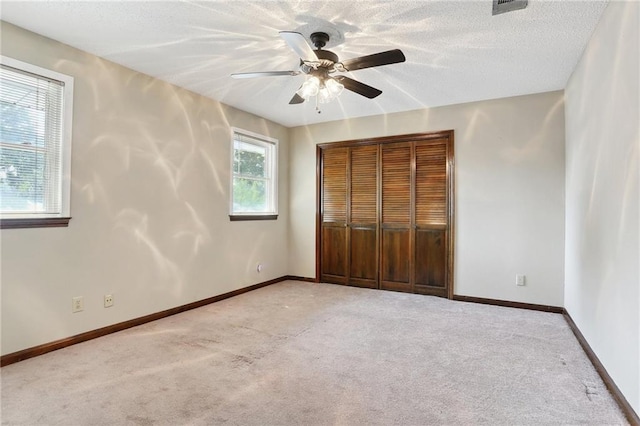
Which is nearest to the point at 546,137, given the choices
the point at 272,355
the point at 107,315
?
the point at 272,355

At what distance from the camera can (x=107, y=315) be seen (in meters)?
3.13

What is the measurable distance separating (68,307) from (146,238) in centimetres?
88

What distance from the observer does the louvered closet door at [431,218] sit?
450 centimetres

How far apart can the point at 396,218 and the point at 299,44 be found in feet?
10.3

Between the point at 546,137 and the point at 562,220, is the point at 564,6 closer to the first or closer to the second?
the point at 546,137

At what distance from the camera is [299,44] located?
213 centimetres

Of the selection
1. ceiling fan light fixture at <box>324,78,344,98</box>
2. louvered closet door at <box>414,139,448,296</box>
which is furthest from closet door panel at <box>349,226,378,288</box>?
ceiling fan light fixture at <box>324,78,344,98</box>

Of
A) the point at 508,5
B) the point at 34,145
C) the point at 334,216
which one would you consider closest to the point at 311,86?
the point at 508,5

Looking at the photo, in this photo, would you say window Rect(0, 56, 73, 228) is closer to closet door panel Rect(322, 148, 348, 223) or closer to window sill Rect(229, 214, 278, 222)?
window sill Rect(229, 214, 278, 222)

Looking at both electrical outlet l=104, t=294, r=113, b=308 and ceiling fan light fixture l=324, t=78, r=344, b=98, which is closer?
ceiling fan light fixture l=324, t=78, r=344, b=98

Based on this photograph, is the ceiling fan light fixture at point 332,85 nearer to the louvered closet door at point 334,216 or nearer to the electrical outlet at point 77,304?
the louvered closet door at point 334,216


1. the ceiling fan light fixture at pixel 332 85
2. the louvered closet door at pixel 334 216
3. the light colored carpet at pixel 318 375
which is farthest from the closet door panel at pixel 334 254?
the ceiling fan light fixture at pixel 332 85

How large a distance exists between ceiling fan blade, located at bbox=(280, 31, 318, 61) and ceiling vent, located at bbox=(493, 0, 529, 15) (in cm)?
122

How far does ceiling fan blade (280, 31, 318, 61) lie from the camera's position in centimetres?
201
